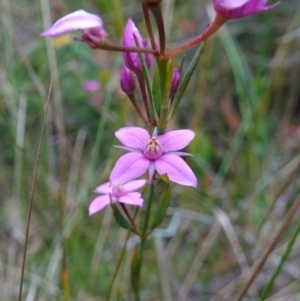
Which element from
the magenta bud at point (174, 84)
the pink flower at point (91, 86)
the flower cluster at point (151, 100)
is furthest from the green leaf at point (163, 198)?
the pink flower at point (91, 86)

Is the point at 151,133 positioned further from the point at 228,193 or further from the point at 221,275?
the point at 228,193

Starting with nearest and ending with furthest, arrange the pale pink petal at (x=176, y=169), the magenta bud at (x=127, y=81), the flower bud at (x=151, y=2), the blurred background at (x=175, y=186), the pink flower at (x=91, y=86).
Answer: the flower bud at (x=151, y=2) < the pale pink petal at (x=176, y=169) < the magenta bud at (x=127, y=81) < the blurred background at (x=175, y=186) < the pink flower at (x=91, y=86)

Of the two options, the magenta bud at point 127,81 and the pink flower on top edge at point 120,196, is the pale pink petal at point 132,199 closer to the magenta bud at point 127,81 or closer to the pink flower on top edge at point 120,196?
the pink flower on top edge at point 120,196

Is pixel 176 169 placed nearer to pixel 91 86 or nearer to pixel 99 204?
pixel 99 204

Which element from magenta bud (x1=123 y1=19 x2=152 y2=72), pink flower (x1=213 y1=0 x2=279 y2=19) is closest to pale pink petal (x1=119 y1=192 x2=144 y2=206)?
magenta bud (x1=123 y1=19 x2=152 y2=72)


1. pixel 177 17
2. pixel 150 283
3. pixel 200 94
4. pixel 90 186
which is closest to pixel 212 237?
pixel 150 283

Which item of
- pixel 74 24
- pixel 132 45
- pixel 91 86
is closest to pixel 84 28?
pixel 74 24
